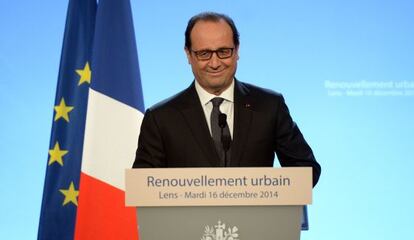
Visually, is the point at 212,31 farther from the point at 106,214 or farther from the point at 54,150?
the point at 54,150

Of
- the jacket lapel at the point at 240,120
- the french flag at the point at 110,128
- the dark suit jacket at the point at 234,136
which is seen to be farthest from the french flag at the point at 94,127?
the jacket lapel at the point at 240,120

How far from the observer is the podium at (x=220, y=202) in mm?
1451

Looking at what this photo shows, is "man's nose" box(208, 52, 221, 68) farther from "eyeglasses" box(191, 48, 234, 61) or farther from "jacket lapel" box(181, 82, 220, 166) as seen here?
"jacket lapel" box(181, 82, 220, 166)

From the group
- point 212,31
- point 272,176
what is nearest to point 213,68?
point 212,31

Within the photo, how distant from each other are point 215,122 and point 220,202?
499 millimetres

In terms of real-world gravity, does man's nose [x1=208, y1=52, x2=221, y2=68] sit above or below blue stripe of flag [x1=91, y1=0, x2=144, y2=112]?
below

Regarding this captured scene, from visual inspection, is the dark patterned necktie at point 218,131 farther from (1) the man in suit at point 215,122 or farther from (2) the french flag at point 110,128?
(2) the french flag at point 110,128

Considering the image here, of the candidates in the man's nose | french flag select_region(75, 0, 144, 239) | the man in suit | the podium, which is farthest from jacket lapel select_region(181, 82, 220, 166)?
french flag select_region(75, 0, 144, 239)

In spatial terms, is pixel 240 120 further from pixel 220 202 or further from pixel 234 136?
pixel 220 202

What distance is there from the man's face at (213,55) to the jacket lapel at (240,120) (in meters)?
0.07

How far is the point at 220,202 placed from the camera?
1.45 meters

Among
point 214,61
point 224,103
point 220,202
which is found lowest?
point 220,202

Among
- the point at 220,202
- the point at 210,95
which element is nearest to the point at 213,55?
the point at 210,95

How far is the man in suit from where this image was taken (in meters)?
1.88
